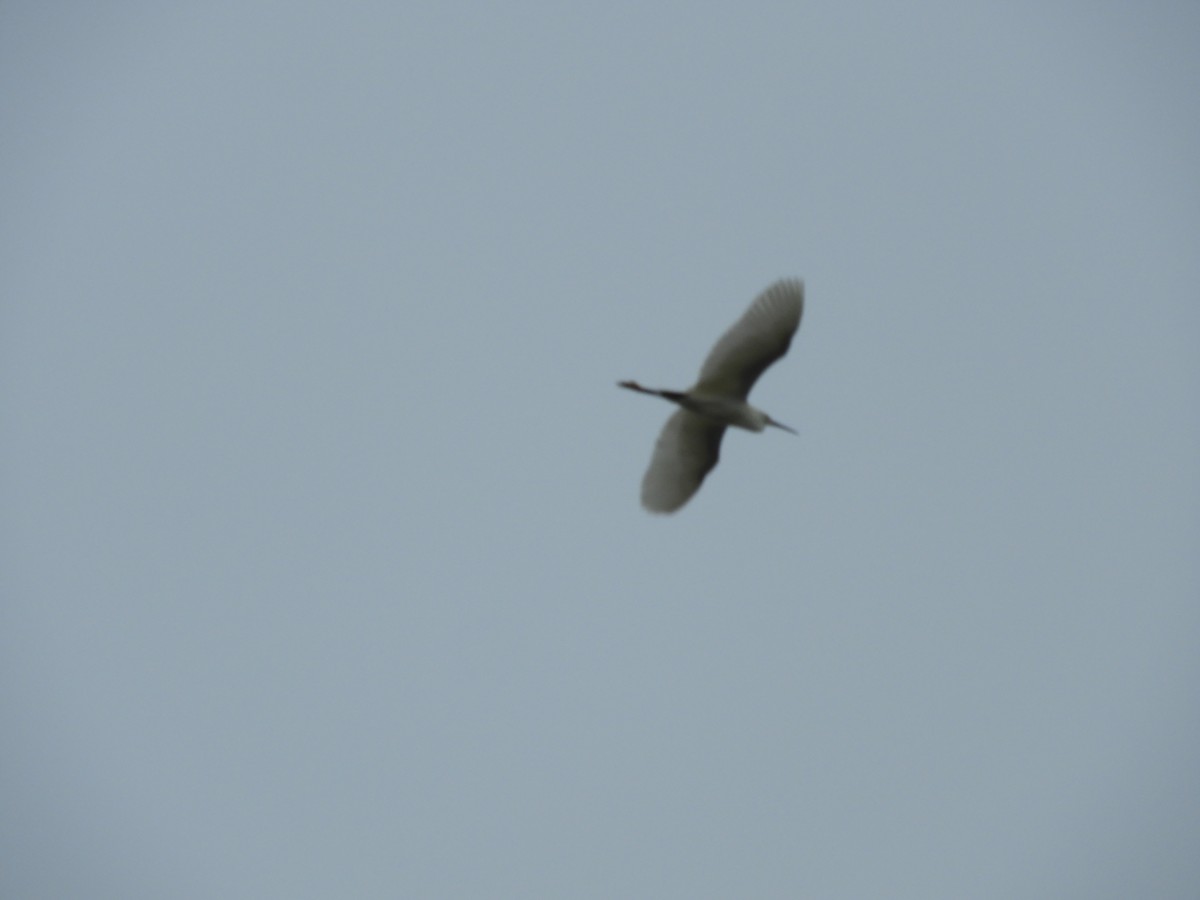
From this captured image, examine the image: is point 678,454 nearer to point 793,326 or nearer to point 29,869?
point 793,326

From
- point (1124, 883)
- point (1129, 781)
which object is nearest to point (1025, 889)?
point (1124, 883)

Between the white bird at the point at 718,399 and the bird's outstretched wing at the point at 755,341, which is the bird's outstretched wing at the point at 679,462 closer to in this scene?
the white bird at the point at 718,399

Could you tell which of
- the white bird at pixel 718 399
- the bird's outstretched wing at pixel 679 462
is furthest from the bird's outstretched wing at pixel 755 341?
the bird's outstretched wing at pixel 679 462

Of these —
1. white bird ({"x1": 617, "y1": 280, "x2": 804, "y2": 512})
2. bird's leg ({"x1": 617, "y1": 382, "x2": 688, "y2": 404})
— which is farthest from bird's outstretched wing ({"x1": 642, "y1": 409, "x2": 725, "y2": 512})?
bird's leg ({"x1": 617, "y1": 382, "x2": 688, "y2": 404})

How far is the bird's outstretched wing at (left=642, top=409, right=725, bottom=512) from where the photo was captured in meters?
15.8

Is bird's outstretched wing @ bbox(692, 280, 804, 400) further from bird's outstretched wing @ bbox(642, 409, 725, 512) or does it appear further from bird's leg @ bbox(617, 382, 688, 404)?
bird's outstretched wing @ bbox(642, 409, 725, 512)

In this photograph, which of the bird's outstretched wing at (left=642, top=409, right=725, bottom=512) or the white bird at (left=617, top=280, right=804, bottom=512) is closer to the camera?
the white bird at (left=617, top=280, right=804, bottom=512)

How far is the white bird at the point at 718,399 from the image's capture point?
1453 cm

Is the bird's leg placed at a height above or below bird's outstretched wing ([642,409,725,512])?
above

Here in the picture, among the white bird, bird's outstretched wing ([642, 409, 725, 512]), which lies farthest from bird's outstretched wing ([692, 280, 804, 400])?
bird's outstretched wing ([642, 409, 725, 512])

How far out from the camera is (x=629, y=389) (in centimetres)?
1538

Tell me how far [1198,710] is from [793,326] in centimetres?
16120

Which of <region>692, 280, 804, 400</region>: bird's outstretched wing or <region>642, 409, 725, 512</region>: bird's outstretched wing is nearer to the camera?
<region>692, 280, 804, 400</region>: bird's outstretched wing

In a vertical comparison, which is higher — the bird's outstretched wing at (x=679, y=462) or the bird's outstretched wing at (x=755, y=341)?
the bird's outstretched wing at (x=755, y=341)
